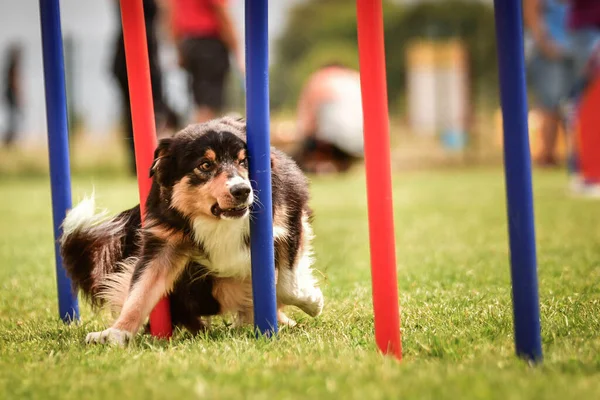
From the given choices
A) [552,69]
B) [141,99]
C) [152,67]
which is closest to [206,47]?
[152,67]

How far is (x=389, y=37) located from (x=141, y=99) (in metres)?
27.0

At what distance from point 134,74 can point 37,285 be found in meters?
1.83

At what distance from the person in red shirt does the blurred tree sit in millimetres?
7670

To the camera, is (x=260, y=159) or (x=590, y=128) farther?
(x=590, y=128)

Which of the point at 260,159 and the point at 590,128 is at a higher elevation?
the point at 260,159

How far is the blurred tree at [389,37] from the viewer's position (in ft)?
71.8

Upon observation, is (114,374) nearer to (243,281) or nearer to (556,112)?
(243,281)

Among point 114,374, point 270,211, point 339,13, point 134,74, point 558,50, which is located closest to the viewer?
point 114,374

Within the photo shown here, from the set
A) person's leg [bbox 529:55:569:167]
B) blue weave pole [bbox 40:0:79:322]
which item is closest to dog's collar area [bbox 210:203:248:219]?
blue weave pole [bbox 40:0:79:322]

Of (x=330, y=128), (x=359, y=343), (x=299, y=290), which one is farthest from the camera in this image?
(x=330, y=128)

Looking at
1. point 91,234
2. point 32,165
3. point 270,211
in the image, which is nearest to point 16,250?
point 91,234

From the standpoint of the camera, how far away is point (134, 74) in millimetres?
3094

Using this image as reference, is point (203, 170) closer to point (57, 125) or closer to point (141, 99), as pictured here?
point (141, 99)

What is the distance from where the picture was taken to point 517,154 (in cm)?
224
